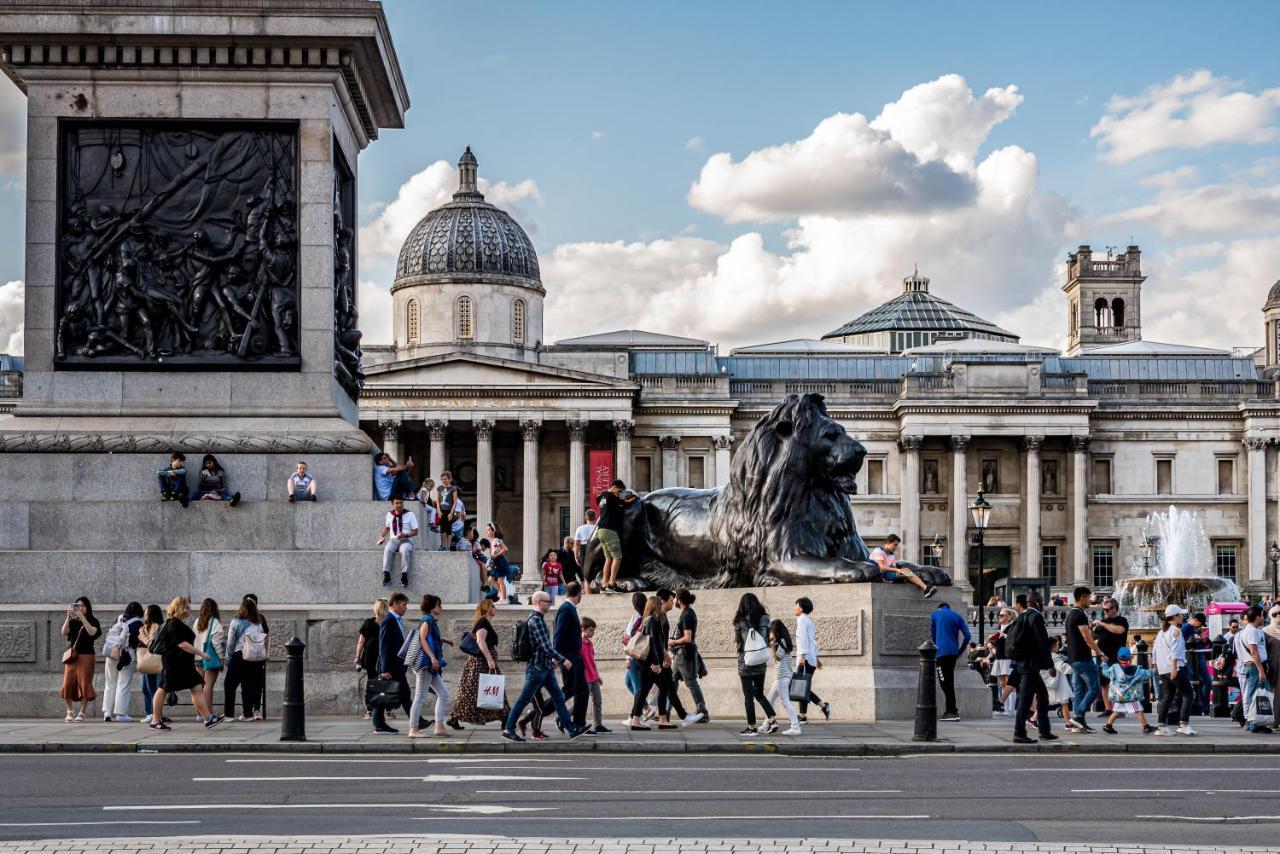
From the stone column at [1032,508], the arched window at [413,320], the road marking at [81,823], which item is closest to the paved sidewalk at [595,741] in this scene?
the road marking at [81,823]

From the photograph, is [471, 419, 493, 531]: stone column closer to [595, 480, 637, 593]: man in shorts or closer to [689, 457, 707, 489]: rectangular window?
[689, 457, 707, 489]: rectangular window

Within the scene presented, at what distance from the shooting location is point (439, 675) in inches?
858

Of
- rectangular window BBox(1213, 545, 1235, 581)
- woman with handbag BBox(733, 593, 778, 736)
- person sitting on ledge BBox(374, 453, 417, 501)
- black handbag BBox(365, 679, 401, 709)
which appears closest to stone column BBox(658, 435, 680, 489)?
rectangular window BBox(1213, 545, 1235, 581)

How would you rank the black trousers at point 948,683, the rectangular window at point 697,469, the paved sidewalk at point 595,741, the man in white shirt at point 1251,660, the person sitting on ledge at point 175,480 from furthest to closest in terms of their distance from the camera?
the rectangular window at point 697,469
the man in white shirt at point 1251,660
the black trousers at point 948,683
the person sitting on ledge at point 175,480
the paved sidewalk at point 595,741

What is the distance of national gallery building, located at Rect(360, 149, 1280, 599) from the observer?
100938 mm

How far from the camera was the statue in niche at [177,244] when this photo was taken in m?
23.8

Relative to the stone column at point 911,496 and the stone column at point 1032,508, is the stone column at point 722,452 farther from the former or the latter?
the stone column at point 1032,508

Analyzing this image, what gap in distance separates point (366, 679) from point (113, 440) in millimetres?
3808

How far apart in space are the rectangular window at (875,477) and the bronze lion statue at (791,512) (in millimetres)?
80276

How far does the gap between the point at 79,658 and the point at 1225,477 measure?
91.8 meters

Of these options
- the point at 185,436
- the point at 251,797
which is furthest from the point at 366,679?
the point at 251,797

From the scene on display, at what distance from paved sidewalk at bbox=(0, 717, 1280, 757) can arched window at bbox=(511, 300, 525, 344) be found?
3253 inches

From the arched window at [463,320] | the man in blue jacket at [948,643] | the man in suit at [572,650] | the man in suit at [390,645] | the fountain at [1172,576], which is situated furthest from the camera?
the arched window at [463,320]

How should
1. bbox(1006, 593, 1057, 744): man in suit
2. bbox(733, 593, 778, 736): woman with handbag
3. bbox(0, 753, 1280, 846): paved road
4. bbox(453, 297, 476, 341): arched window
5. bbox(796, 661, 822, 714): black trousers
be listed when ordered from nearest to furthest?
bbox(0, 753, 1280, 846): paved road → bbox(1006, 593, 1057, 744): man in suit → bbox(733, 593, 778, 736): woman with handbag → bbox(796, 661, 822, 714): black trousers → bbox(453, 297, 476, 341): arched window
